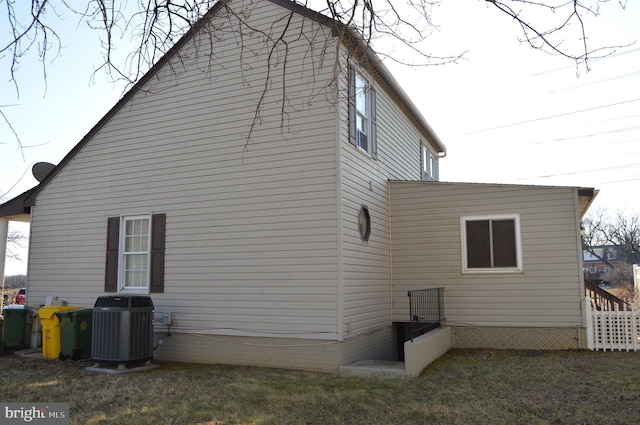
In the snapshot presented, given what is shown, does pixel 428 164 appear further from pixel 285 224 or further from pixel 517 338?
pixel 285 224

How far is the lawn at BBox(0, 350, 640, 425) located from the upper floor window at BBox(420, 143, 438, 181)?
7.05 meters

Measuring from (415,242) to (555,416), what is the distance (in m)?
5.35

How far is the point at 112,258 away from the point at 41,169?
3.09 metres

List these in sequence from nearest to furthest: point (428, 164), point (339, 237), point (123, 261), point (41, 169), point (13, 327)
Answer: point (339, 237)
point (123, 261)
point (13, 327)
point (41, 169)
point (428, 164)

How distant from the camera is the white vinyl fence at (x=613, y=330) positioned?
30.9 feet

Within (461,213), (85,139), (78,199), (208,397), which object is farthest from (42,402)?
(461,213)

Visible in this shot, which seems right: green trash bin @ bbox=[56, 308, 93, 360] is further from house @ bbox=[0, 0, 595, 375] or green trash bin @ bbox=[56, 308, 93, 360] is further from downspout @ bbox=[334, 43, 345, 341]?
downspout @ bbox=[334, 43, 345, 341]

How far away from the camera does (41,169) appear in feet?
37.9

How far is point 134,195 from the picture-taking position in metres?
10.2

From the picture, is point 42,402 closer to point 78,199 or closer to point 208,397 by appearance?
point 208,397

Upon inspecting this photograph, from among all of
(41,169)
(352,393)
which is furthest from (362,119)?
(41,169)

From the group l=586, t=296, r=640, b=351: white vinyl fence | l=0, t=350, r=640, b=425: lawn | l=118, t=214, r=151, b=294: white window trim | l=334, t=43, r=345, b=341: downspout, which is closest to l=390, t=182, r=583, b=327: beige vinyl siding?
l=586, t=296, r=640, b=351: white vinyl fence

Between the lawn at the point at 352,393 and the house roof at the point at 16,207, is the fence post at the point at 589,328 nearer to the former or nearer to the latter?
the lawn at the point at 352,393

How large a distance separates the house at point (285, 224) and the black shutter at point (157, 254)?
0.03 meters
